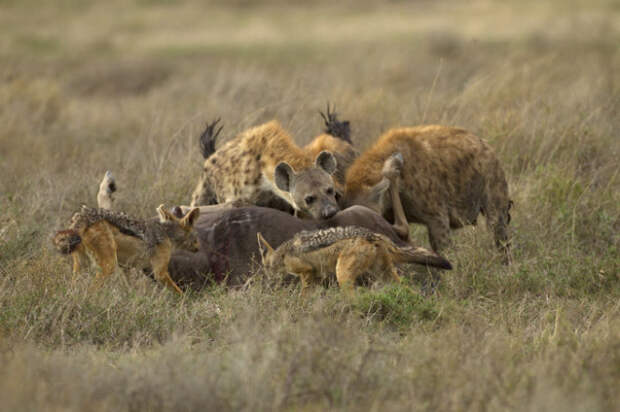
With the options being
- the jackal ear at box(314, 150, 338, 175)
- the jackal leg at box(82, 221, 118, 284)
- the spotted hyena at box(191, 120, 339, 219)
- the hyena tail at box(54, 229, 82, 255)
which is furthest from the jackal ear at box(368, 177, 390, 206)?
the hyena tail at box(54, 229, 82, 255)

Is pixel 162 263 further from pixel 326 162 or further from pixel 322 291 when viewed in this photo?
pixel 326 162

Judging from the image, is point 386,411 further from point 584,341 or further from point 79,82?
point 79,82

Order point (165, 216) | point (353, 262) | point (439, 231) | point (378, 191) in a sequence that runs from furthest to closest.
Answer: point (439, 231) → point (378, 191) → point (165, 216) → point (353, 262)

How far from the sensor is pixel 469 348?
15.3 ft

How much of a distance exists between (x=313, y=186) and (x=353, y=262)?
4.21 ft

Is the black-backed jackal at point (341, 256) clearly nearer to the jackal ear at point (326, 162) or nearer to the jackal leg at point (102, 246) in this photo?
the jackal leg at point (102, 246)

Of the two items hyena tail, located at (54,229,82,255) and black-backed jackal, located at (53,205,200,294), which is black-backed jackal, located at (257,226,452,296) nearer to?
black-backed jackal, located at (53,205,200,294)

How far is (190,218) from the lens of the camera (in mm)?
6191

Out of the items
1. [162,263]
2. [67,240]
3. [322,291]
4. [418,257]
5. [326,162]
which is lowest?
[322,291]

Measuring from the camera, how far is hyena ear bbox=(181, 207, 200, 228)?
6.14 m

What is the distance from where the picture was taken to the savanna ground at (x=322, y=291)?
4.11 metres

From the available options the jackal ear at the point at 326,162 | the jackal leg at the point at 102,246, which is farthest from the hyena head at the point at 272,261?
the jackal ear at the point at 326,162

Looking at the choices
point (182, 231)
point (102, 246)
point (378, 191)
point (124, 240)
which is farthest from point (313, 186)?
point (102, 246)

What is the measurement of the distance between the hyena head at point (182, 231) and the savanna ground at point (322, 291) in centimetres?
40
